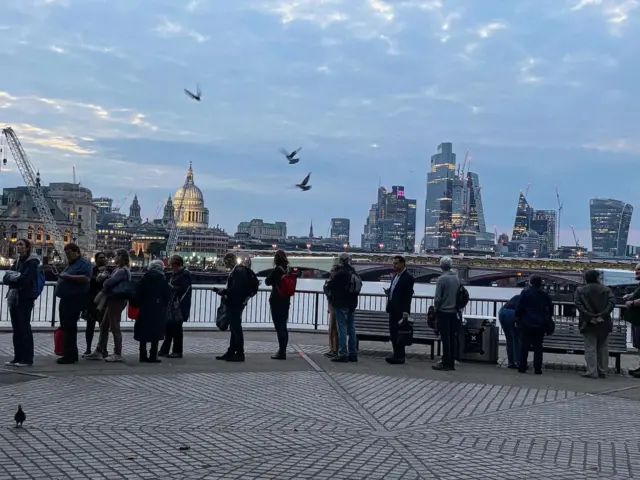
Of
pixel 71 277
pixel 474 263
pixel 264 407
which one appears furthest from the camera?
pixel 474 263

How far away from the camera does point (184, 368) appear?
10.8m

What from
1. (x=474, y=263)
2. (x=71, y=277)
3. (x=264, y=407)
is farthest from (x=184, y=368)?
(x=474, y=263)

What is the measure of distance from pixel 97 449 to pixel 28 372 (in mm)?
4207

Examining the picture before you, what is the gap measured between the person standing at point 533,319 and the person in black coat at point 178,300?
224 inches

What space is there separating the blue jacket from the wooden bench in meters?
1.74

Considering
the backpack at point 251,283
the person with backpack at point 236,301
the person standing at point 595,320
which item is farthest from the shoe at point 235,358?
the person standing at point 595,320

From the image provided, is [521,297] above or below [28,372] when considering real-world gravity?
above

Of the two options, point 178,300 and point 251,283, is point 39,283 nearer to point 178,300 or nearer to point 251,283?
point 178,300

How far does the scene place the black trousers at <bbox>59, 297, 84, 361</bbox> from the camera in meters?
10.6

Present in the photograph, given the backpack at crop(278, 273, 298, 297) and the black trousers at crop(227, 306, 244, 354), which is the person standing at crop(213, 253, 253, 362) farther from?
the backpack at crop(278, 273, 298, 297)

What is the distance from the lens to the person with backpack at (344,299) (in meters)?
12.0

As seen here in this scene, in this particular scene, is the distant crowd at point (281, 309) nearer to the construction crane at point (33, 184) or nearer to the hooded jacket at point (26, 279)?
the hooded jacket at point (26, 279)

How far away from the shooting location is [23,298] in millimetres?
10094

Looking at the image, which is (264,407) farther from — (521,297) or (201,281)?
(201,281)
